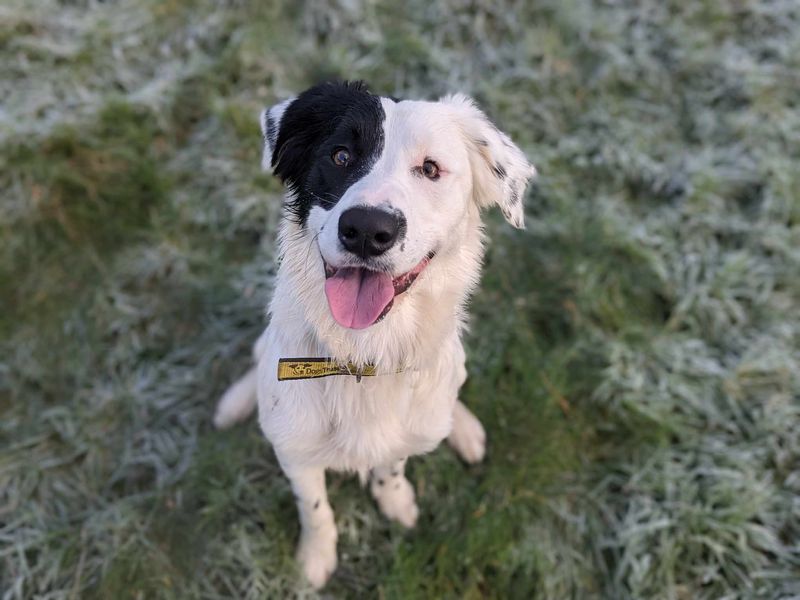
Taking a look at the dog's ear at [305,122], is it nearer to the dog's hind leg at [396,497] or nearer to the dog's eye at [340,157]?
the dog's eye at [340,157]

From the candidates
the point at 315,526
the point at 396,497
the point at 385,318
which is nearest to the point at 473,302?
the point at 396,497

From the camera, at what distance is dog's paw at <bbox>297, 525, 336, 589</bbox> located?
2660 mm

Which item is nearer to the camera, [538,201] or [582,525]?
[582,525]

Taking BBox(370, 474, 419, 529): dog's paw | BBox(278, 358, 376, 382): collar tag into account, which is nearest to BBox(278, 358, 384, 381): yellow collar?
BBox(278, 358, 376, 382): collar tag

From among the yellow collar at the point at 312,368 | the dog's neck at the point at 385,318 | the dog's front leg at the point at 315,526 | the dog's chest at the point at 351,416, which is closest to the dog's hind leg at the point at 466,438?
the dog's front leg at the point at 315,526

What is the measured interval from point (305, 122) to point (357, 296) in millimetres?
693

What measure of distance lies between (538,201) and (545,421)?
5.15ft

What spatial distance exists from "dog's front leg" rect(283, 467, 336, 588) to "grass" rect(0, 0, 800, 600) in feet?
0.33

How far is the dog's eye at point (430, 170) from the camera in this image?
1.99m

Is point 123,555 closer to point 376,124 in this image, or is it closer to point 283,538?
point 283,538

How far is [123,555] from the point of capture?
8.83 ft

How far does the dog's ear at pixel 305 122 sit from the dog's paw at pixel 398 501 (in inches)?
58.9

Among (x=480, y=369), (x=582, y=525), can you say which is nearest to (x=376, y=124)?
(x=480, y=369)

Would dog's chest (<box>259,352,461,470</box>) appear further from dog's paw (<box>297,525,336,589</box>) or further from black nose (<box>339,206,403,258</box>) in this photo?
dog's paw (<box>297,525,336,589</box>)
